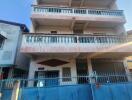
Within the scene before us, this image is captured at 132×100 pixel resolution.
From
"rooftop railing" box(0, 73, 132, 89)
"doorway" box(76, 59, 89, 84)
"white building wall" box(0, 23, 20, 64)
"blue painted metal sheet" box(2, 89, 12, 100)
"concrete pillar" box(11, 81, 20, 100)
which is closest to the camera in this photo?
"concrete pillar" box(11, 81, 20, 100)

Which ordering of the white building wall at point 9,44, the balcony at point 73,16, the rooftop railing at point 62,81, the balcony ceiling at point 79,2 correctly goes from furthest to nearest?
the balcony ceiling at point 79,2 → the balcony at point 73,16 → the white building wall at point 9,44 → the rooftop railing at point 62,81

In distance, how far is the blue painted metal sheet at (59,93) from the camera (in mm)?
6145

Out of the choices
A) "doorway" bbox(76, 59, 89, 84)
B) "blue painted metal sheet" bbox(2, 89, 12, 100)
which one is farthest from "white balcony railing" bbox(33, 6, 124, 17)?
"blue painted metal sheet" bbox(2, 89, 12, 100)

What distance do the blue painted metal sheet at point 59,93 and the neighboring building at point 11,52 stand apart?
468 cm

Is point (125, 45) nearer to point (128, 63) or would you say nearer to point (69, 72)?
point (128, 63)

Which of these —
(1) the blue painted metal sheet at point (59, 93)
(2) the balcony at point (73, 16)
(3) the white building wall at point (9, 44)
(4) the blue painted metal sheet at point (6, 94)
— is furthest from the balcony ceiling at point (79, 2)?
(4) the blue painted metal sheet at point (6, 94)

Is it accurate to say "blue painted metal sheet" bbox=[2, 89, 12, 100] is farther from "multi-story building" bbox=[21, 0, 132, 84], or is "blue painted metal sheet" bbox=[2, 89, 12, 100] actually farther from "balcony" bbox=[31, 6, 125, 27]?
"balcony" bbox=[31, 6, 125, 27]

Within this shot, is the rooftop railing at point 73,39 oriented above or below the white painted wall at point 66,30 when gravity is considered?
below

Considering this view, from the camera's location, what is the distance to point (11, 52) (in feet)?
34.8

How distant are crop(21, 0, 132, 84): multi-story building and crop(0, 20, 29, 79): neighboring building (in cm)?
177

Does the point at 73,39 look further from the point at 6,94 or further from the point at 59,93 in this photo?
the point at 6,94

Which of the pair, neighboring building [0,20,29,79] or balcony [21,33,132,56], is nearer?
balcony [21,33,132,56]

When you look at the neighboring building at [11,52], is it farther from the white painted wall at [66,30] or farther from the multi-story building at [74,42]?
the white painted wall at [66,30]

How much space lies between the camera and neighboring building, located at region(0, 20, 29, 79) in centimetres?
1024
